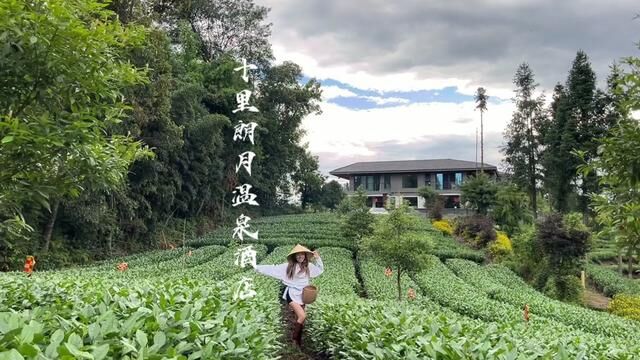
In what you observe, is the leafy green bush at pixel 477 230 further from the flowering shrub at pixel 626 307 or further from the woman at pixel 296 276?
the woman at pixel 296 276

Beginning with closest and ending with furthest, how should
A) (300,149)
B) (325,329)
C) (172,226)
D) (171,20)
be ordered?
(325,329) → (172,226) → (171,20) → (300,149)

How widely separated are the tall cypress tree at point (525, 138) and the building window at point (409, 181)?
1045 centimetres

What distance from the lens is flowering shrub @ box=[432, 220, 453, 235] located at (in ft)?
110

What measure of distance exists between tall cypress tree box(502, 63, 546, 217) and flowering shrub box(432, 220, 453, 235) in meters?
5.70

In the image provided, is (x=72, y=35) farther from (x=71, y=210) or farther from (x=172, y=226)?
(x=172, y=226)

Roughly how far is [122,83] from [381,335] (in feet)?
8.26

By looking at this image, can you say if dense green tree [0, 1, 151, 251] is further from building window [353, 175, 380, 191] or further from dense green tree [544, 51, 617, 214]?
building window [353, 175, 380, 191]

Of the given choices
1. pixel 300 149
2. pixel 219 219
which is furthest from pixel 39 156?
pixel 300 149

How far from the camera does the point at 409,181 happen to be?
46.7 metres

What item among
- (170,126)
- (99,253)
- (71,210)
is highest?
(170,126)

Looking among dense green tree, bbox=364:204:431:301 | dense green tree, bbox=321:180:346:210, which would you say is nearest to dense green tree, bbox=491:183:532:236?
dense green tree, bbox=321:180:346:210

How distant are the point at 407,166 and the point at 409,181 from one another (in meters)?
1.45

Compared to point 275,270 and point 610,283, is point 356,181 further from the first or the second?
point 275,270

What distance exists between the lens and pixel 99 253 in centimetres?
2033
